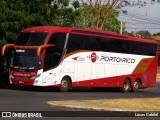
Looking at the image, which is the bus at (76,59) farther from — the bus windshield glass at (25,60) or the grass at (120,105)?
the grass at (120,105)

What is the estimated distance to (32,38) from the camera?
28.4m

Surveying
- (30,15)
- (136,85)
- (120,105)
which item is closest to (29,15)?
(30,15)

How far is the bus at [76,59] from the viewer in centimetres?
2816

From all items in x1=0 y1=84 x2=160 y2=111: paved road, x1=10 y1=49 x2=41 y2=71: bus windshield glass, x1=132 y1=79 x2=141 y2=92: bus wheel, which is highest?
x1=10 y1=49 x2=41 y2=71: bus windshield glass

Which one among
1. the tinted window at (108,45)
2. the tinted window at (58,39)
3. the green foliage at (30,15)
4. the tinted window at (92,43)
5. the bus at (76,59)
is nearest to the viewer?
the tinted window at (58,39)

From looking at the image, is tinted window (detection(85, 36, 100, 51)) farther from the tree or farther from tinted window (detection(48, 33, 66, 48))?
the tree

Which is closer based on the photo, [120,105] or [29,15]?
[120,105]

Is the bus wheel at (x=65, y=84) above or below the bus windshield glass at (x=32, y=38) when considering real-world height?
below

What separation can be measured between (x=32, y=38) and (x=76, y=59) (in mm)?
2884

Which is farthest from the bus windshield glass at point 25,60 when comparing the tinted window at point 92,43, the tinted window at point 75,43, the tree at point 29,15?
the tree at point 29,15

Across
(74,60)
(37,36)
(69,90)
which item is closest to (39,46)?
(37,36)

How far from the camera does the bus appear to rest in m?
28.2

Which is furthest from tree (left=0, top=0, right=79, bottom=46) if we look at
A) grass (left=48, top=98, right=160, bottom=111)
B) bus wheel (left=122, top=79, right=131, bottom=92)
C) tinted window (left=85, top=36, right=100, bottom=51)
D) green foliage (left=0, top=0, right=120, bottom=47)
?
grass (left=48, top=98, right=160, bottom=111)

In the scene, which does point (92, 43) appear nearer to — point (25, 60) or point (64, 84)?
point (64, 84)
